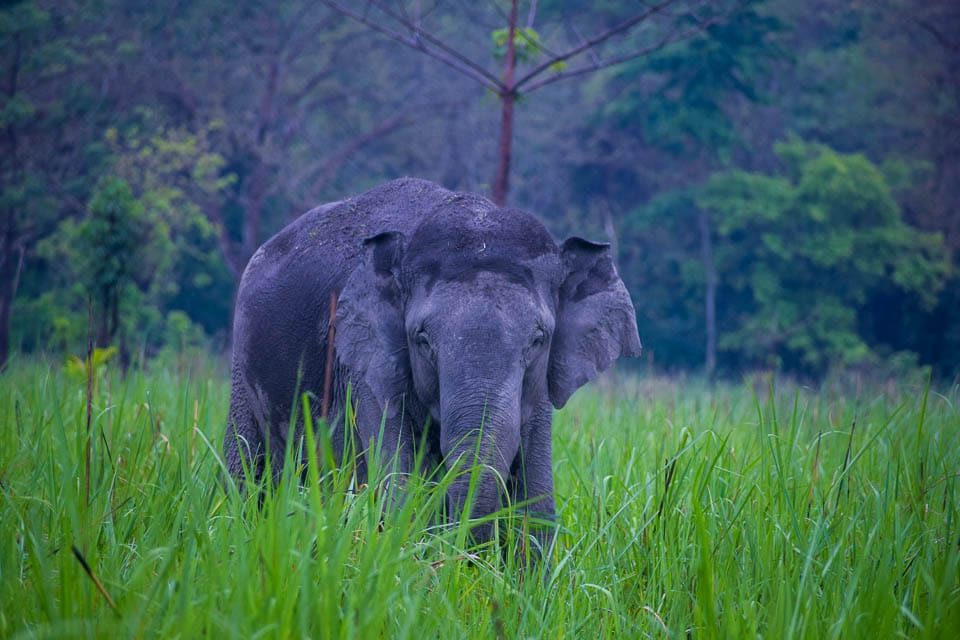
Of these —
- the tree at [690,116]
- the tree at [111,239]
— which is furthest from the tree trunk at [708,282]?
the tree at [111,239]

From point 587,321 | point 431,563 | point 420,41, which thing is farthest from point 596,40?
point 431,563

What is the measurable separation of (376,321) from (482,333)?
0.62 meters

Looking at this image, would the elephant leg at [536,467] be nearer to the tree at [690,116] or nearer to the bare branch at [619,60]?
the bare branch at [619,60]

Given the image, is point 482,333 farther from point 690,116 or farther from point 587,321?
point 690,116

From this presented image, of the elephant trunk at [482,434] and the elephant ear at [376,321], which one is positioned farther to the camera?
the elephant ear at [376,321]

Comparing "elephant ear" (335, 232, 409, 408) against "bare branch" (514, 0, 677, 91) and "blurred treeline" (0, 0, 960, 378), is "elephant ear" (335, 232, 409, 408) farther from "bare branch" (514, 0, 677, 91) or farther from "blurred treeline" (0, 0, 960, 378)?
"blurred treeline" (0, 0, 960, 378)

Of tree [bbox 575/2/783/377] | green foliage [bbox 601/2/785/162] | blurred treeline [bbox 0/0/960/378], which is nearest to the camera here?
blurred treeline [bbox 0/0/960/378]

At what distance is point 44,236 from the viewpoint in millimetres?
24656

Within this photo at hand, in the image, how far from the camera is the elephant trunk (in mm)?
3264

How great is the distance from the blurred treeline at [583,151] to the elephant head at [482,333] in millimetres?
18154

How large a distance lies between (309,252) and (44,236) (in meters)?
22.7

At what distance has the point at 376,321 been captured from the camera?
387 centimetres

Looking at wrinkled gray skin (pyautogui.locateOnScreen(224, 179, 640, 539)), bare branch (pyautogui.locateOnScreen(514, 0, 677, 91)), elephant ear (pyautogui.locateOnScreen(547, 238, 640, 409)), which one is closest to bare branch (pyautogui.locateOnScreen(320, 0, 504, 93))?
bare branch (pyautogui.locateOnScreen(514, 0, 677, 91))

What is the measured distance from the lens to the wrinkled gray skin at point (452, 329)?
3.40 m
